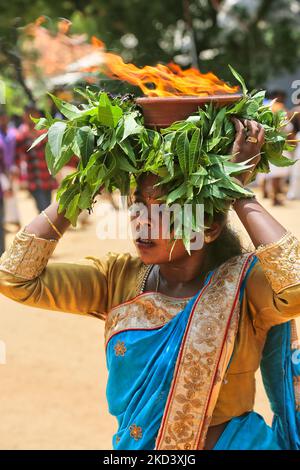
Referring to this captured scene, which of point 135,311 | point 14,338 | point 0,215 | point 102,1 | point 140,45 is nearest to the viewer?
point 135,311

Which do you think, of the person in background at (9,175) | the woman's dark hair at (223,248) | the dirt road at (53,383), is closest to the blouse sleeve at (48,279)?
the woman's dark hair at (223,248)

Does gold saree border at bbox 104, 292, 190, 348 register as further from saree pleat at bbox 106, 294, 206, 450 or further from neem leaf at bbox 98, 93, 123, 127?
neem leaf at bbox 98, 93, 123, 127

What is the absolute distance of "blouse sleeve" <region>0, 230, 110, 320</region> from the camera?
8.60 feet

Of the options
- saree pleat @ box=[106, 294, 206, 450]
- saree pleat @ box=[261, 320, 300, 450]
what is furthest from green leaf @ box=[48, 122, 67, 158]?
saree pleat @ box=[261, 320, 300, 450]

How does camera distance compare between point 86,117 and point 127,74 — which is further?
point 127,74

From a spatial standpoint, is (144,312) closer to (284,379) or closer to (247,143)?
(284,379)

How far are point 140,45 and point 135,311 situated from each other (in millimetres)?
14847

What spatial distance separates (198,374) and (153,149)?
0.72 meters

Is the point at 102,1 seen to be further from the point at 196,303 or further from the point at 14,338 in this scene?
the point at 196,303

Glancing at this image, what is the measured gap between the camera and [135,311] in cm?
262

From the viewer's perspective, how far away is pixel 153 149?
2.45 meters

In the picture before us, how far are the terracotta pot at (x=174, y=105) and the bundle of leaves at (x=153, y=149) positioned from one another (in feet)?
0.08

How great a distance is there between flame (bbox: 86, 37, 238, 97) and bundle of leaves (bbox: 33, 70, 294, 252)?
14cm

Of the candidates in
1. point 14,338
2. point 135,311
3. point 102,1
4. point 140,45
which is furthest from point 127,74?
point 102,1
